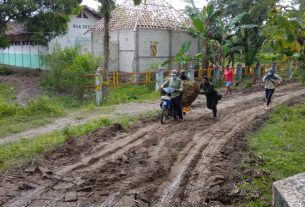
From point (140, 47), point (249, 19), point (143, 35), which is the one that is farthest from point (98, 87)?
point (249, 19)

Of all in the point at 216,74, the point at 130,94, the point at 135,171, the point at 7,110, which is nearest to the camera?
the point at 135,171

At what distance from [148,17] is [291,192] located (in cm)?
2131

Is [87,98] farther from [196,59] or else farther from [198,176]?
[198,176]

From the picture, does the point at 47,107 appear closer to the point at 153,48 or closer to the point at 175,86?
the point at 175,86

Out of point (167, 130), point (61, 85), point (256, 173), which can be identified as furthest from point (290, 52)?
point (61, 85)

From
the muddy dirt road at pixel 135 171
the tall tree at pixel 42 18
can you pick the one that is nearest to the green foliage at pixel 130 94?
the muddy dirt road at pixel 135 171

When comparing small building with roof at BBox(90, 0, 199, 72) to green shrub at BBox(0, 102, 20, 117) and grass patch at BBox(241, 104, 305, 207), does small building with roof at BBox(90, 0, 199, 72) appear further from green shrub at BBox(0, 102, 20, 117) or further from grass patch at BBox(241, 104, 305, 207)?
grass patch at BBox(241, 104, 305, 207)

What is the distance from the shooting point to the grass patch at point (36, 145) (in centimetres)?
729

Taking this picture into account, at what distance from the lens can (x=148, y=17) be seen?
24141mm

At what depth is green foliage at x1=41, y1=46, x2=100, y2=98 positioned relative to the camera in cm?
1650

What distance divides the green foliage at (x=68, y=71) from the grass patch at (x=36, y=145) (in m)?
6.03

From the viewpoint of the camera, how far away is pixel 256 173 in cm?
649

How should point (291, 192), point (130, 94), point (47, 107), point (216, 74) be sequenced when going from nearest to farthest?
point (291, 192), point (47, 107), point (130, 94), point (216, 74)

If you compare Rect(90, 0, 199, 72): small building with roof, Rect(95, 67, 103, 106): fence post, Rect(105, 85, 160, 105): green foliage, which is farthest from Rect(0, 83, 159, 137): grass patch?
Rect(90, 0, 199, 72): small building with roof
